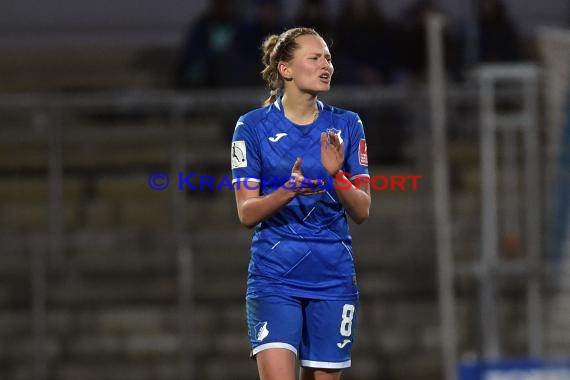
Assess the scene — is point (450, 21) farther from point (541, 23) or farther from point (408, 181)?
point (408, 181)

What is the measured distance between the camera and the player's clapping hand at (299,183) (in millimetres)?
4293

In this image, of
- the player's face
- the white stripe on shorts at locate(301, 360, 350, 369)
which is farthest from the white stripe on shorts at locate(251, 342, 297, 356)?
the player's face

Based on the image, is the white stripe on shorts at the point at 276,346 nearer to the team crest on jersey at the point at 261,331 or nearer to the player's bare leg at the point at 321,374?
the team crest on jersey at the point at 261,331

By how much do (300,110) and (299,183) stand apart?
1.46 ft

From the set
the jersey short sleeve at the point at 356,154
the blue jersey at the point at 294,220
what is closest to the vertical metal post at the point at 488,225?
the jersey short sleeve at the point at 356,154

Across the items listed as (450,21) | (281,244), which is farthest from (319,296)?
(450,21)

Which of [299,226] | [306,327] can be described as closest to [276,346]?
[306,327]

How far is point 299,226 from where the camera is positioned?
460 cm

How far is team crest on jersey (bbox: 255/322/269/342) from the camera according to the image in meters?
4.56

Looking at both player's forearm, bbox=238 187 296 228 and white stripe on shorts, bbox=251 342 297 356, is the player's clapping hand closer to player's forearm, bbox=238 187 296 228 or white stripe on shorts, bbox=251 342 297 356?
player's forearm, bbox=238 187 296 228

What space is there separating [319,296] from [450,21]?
22.0 ft

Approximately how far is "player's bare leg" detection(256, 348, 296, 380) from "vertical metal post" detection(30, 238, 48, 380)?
493 cm

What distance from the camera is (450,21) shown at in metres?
10.9

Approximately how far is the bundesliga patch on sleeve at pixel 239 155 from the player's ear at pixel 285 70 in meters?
0.29
